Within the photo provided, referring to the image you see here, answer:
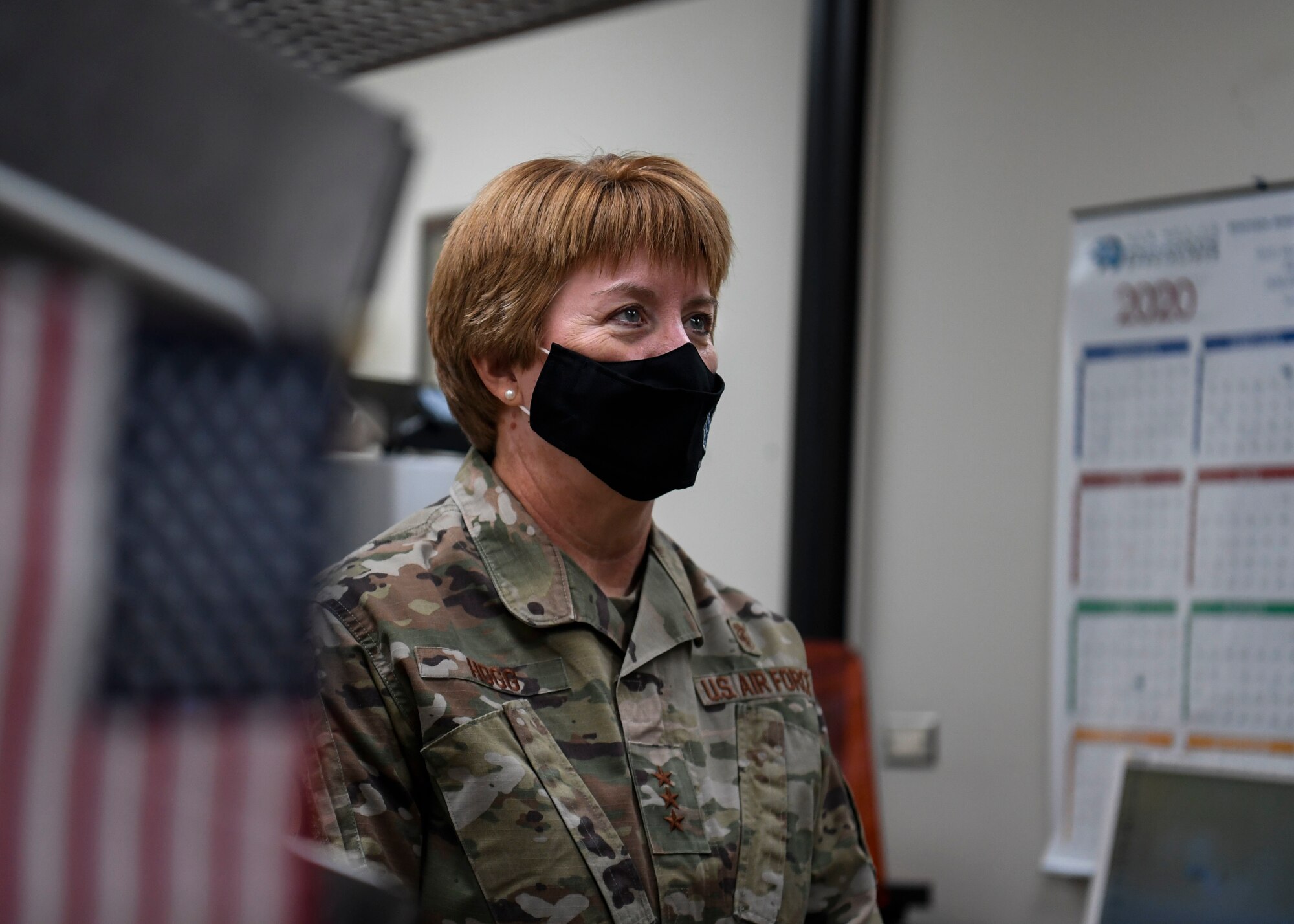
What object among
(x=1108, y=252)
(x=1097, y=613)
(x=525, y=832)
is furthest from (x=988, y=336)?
(x=525, y=832)

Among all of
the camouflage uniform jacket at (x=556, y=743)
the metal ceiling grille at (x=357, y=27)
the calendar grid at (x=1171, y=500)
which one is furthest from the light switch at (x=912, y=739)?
the metal ceiling grille at (x=357, y=27)

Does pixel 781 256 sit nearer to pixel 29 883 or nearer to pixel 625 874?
pixel 625 874

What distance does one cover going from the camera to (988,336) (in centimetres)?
230

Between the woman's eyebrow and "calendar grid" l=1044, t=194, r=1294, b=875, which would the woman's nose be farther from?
"calendar grid" l=1044, t=194, r=1294, b=875

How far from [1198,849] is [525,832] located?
1392 millimetres

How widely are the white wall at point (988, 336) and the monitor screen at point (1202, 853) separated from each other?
0.21 meters

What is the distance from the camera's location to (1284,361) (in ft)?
6.61

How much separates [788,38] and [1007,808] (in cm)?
161

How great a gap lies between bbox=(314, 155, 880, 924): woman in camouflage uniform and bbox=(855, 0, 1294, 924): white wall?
1087 millimetres

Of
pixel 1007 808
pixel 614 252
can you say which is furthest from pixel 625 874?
pixel 1007 808

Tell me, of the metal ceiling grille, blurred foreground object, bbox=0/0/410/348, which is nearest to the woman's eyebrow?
the metal ceiling grille

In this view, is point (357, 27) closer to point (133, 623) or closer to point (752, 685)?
point (133, 623)

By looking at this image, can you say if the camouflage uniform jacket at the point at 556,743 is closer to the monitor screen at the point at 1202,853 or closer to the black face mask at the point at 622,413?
the black face mask at the point at 622,413

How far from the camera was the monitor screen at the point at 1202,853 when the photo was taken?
186 centimetres
